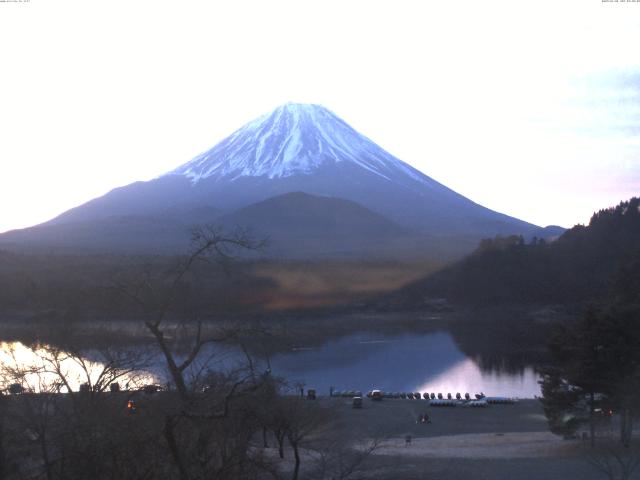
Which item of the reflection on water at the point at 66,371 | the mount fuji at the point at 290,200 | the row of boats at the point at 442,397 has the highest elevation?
the mount fuji at the point at 290,200

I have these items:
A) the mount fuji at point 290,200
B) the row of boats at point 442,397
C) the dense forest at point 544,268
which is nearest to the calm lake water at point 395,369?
the row of boats at point 442,397

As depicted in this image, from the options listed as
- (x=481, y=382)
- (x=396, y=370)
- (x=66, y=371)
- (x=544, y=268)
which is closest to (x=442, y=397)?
(x=481, y=382)

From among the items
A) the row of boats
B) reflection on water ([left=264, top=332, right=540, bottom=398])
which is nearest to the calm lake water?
reflection on water ([left=264, top=332, right=540, bottom=398])

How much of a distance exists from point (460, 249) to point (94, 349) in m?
33.4

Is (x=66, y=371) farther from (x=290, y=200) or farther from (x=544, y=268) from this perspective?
(x=290, y=200)

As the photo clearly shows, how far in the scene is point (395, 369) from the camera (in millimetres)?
18766

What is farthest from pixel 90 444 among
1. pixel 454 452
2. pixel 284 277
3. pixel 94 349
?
pixel 284 277

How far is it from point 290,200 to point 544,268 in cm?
2587

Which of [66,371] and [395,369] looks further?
[395,369]

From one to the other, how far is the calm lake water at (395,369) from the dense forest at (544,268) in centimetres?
306

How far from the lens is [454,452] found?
9.90 m

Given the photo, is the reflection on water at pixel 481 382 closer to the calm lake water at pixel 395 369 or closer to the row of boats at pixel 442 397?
the calm lake water at pixel 395 369

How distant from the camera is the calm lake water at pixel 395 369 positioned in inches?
643

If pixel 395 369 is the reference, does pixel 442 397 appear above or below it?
below
